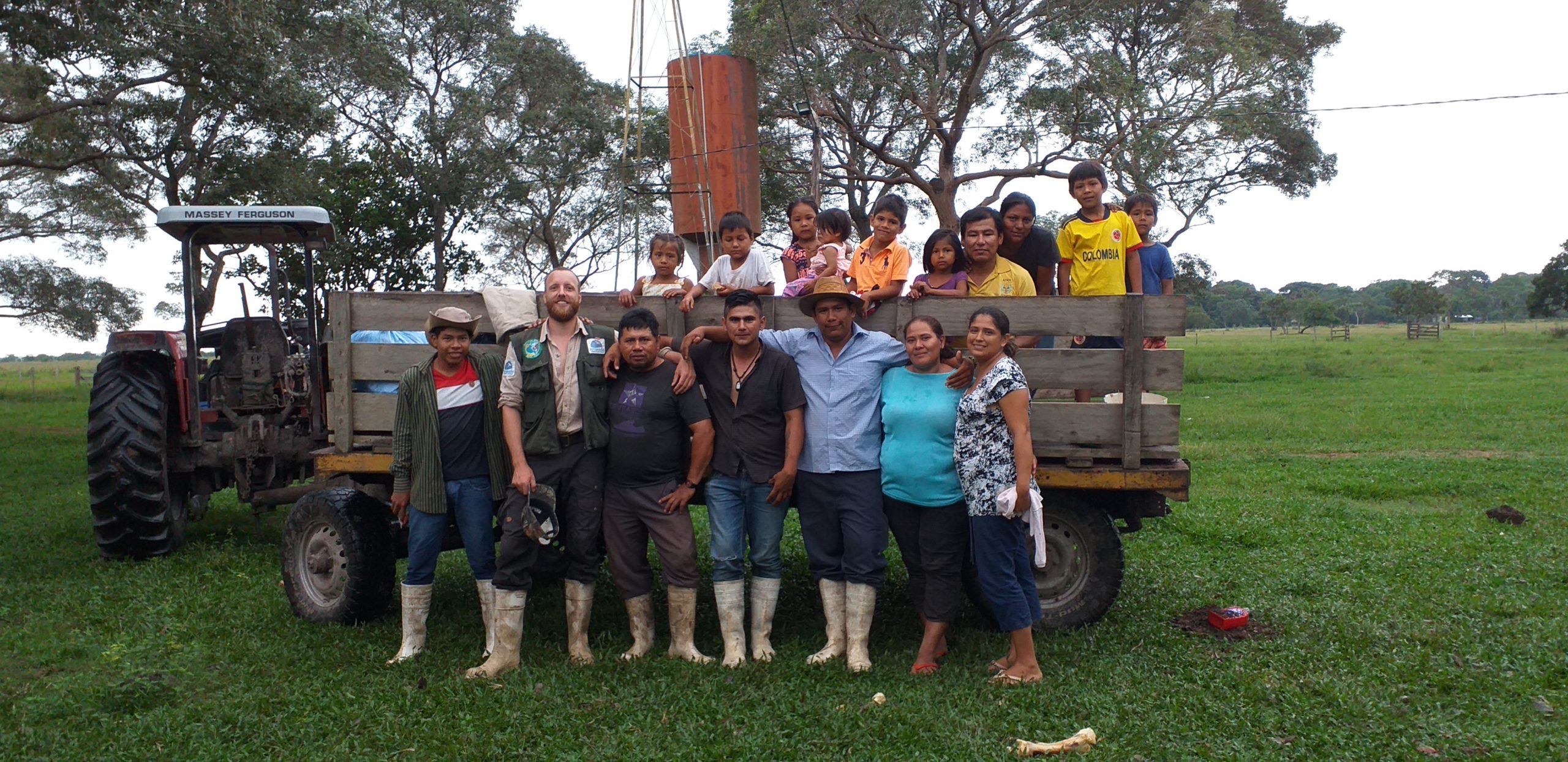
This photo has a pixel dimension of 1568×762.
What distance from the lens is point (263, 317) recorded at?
834cm

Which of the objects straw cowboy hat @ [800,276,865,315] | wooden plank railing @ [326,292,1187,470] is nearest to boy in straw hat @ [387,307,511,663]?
wooden plank railing @ [326,292,1187,470]

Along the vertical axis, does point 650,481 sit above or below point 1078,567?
above

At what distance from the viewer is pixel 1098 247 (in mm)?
5848

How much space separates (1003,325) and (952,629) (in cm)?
181

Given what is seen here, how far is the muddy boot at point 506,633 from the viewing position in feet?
16.1

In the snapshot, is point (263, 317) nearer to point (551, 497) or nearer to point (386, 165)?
point (551, 497)

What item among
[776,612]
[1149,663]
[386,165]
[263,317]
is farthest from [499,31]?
[1149,663]

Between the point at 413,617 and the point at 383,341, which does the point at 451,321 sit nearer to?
the point at 383,341

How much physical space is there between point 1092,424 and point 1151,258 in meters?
1.71

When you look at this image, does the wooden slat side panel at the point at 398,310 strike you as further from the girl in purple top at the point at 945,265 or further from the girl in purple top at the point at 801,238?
the girl in purple top at the point at 945,265

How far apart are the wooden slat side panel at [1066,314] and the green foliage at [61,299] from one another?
111 feet

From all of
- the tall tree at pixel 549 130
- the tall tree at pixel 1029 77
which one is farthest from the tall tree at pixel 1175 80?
the tall tree at pixel 549 130

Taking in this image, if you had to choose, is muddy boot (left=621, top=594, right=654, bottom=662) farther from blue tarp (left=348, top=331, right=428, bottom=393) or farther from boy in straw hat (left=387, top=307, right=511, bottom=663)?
A: blue tarp (left=348, top=331, right=428, bottom=393)

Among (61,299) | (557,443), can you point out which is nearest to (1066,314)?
(557,443)
